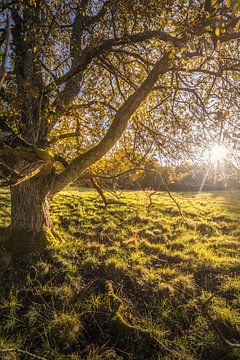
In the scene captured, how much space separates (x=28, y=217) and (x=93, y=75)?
4318 millimetres

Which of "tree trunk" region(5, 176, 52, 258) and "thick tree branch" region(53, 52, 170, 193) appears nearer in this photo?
"thick tree branch" region(53, 52, 170, 193)

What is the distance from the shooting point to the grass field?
3.77m

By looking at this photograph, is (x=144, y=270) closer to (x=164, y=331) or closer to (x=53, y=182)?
(x=164, y=331)

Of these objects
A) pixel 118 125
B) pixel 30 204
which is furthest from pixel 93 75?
pixel 30 204

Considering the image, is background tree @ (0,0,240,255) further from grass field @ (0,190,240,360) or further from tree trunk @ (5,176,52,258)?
grass field @ (0,190,240,360)

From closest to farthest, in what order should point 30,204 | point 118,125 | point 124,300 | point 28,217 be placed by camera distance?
point 124,300
point 118,125
point 30,204
point 28,217

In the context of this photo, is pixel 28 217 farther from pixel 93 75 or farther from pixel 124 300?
pixel 93 75

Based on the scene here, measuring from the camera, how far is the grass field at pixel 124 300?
377 cm

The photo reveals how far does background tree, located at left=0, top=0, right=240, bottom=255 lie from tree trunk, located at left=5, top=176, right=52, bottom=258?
3cm

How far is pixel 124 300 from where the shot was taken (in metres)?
4.68

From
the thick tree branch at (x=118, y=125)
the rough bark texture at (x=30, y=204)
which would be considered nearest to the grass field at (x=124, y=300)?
the rough bark texture at (x=30, y=204)

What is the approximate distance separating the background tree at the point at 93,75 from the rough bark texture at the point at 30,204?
3 cm

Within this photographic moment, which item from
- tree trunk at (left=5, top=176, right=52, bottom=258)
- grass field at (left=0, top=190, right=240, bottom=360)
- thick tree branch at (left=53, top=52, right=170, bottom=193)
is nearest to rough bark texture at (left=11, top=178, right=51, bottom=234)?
tree trunk at (left=5, top=176, right=52, bottom=258)

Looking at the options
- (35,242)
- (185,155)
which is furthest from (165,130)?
(35,242)
